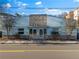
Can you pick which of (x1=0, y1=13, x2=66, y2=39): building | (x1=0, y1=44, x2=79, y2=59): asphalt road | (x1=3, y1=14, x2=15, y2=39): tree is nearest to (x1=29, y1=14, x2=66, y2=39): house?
(x1=0, y1=13, x2=66, y2=39): building

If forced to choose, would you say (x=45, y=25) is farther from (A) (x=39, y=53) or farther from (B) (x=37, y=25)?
(A) (x=39, y=53)

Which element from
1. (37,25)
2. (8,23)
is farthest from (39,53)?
(37,25)

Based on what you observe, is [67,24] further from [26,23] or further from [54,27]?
[26,23]

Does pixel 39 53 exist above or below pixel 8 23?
below

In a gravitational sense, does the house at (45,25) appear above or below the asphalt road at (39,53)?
above

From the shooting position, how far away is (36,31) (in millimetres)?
43219

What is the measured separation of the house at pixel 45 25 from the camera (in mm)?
42875

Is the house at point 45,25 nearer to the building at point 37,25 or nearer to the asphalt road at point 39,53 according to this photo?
the building at point 37,25

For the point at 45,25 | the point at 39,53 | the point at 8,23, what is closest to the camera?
the point at 39,53

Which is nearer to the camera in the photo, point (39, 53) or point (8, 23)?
point (39, 53)

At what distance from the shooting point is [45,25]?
143ft

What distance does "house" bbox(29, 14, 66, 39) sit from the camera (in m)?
42.9

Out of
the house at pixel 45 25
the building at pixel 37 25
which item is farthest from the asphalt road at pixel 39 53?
the house at pixel 45 25

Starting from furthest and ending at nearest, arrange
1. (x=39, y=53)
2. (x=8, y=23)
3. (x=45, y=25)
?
(x=45, y=25)
(x=8, y=23)
(x=39, y=53)
